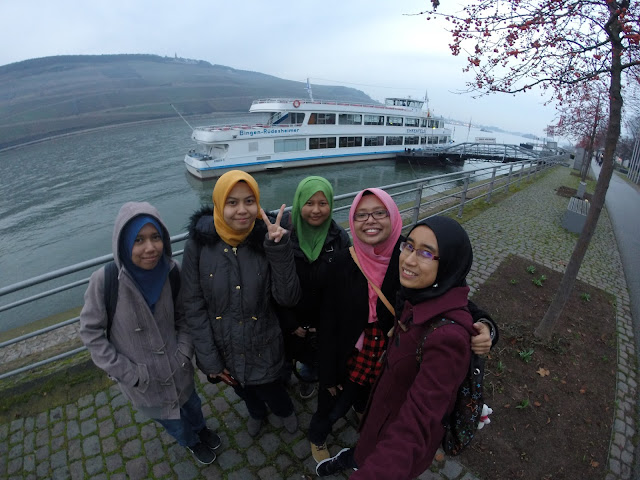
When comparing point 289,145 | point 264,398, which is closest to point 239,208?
point 264,398

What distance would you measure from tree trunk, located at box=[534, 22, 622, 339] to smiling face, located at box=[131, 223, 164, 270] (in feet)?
11.3

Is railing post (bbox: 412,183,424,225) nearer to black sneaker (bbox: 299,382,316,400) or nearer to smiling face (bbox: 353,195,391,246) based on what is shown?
black sneaker (bbox: 299,382,316,400)

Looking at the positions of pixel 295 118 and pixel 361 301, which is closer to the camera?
pixel 361 301

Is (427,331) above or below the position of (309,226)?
below

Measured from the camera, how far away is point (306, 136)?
77.8 ft

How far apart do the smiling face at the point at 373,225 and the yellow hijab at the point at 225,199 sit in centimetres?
60

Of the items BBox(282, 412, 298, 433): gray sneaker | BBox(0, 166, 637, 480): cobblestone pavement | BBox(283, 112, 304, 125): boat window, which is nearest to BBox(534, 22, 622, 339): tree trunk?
BBox(0, 166, 637, 480): cobblestone pavement

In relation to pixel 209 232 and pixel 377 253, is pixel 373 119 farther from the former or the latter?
pixel 209 232

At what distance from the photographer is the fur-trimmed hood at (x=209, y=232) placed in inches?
70.3

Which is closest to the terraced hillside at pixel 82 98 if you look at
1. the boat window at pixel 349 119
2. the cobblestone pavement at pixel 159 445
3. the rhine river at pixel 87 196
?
the rhine river at pixel 87 196

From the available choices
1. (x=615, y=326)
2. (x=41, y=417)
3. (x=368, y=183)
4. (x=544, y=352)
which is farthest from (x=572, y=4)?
(x=368, y=183)

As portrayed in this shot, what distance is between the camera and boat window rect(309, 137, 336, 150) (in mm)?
24266

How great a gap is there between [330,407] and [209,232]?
1.43 metres

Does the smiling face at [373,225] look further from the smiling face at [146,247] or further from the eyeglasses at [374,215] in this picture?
the smiling face at [146,247]
